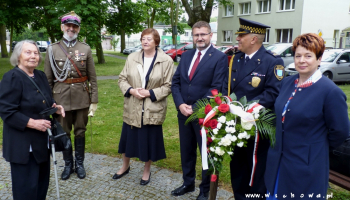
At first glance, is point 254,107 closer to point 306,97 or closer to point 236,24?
point 306,97

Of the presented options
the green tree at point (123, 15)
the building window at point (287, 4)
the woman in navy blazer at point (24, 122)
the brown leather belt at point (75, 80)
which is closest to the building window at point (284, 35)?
the building window at point (287, 4)

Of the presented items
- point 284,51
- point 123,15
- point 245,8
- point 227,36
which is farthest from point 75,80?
point 227,36

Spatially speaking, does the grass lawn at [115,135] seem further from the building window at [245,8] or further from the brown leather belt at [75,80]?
the building window at [245,8]

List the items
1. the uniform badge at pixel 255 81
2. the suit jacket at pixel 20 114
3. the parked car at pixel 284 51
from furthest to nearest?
the parked car at pixel 284 51, the uniform badge at pixel 255 81, the suit jacket at pixel 20 114

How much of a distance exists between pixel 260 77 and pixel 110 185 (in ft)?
8.06

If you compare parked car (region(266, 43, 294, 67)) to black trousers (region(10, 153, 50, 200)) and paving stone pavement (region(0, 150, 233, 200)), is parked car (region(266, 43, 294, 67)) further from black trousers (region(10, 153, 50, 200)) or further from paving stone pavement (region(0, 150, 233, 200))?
black trousers (region(10, 153, 50, 200))

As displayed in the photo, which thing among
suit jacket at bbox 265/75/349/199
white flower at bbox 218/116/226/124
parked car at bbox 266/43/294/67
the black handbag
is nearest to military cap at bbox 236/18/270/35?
suit jacket at bbox 265/75/349/199

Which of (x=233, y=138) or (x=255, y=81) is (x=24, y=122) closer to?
(x=233, y=138)

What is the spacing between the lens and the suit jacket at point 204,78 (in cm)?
362

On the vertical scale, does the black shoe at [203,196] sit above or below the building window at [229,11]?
below

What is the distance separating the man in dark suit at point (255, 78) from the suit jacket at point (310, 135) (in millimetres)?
571

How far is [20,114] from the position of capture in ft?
9.70

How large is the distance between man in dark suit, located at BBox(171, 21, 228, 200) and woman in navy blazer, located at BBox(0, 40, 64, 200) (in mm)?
1593

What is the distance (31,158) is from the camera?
3.13 meters
